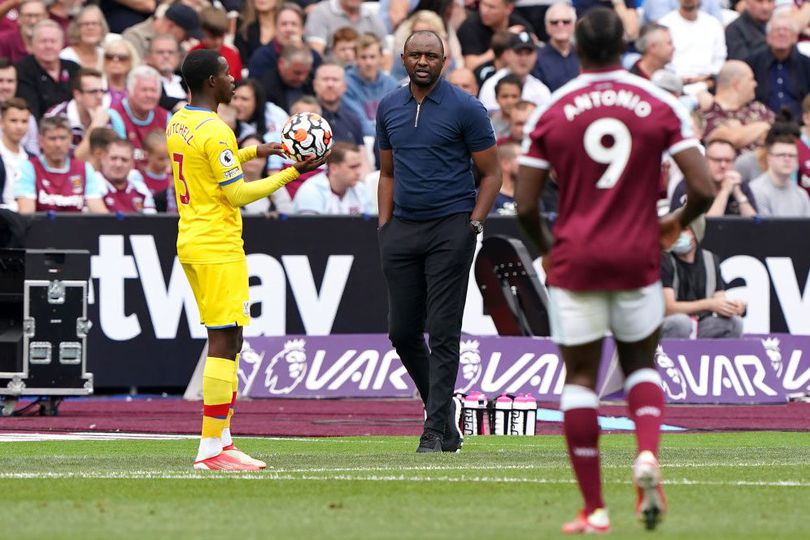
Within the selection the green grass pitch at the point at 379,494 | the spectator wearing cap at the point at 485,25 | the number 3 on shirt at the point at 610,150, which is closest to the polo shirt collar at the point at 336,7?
the spectator wearing cap at the point at 485,25

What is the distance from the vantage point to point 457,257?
11281mm

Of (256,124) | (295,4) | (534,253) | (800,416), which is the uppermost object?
(295,4)

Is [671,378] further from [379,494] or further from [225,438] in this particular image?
[379,494]

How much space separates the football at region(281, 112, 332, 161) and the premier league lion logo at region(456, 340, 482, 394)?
6442 mm

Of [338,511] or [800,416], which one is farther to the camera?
[800,416]

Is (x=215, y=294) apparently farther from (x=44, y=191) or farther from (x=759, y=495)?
(x=44, y=191)

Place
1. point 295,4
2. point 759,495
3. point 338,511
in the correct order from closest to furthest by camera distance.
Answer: point 338,511
point 759,495
point 295,4

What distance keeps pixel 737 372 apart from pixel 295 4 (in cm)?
710

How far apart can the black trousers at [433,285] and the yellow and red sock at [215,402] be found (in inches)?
60.0

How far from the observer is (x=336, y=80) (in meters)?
19.5

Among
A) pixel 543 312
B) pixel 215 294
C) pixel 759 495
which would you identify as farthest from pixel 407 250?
pixel 543 312

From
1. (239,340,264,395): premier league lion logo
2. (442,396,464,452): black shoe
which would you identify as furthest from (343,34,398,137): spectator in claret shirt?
(442,396,464,452): black shoe

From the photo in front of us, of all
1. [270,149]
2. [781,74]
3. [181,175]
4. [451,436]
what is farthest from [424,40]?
[781,74]

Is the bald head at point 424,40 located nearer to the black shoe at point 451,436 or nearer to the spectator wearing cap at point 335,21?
the black shoe at point 451,436
